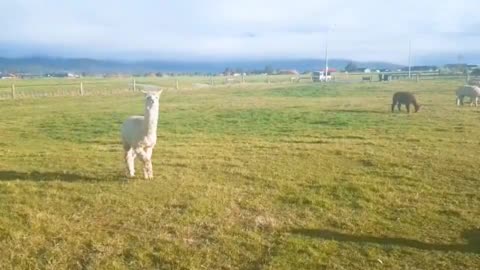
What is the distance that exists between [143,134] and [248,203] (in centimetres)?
264

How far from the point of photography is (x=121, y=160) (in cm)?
1243

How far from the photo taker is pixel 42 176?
34.6 feet

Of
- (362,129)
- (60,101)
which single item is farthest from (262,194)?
(60,101)

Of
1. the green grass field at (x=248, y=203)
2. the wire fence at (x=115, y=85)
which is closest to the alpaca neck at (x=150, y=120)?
the green grass field at (x=248, y=203)

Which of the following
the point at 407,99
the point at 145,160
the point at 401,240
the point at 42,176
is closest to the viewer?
the point at 401,240

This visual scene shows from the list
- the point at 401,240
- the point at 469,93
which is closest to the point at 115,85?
the point at 469,93

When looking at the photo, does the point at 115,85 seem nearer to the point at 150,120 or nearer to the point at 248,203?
the point at 150,120

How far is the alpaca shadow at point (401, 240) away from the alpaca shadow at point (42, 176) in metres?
4.95

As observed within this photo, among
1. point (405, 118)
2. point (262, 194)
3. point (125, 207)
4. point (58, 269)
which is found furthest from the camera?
point (405, 118)

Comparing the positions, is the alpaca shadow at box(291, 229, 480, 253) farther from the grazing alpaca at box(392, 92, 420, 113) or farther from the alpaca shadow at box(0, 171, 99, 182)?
the grazing alpaca at box(392, 92, 420, 113)

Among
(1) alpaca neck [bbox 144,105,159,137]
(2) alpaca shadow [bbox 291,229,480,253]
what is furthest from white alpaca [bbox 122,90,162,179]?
(2) alpaca shadow [bbox 291,229,480,253]

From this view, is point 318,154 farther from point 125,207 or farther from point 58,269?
point 58,269

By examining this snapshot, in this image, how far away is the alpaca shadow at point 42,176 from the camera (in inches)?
403

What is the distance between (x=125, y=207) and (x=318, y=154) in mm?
6526
